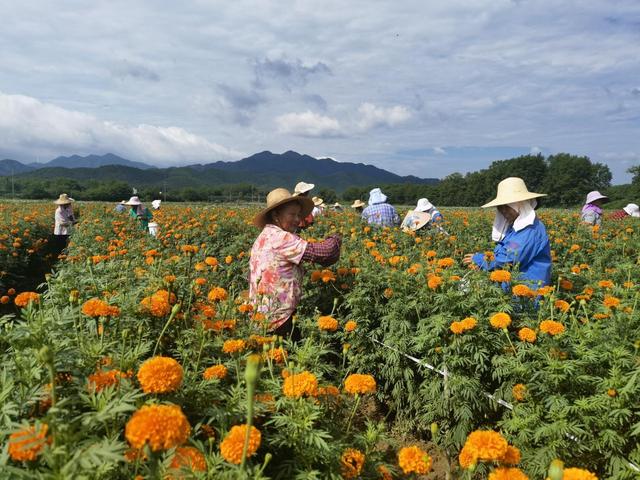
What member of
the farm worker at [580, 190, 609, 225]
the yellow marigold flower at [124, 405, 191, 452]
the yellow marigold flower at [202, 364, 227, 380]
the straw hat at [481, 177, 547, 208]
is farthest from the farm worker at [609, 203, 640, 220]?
the yellow marigold flower at [124, 405, 191, 452]

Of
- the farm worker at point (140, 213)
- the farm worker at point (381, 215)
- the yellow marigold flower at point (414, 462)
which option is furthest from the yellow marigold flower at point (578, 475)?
the farm worker at point (140, 213)

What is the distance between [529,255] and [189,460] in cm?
307

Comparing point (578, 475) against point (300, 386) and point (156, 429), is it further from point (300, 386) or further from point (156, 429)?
point (156, 429)

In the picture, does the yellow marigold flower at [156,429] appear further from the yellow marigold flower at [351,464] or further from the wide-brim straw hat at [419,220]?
the wide-brim straw hat at [419,220]

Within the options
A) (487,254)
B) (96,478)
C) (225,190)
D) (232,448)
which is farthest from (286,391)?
(225,190)

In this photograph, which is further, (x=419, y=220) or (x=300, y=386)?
A: (x=419, y=220)

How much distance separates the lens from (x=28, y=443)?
3.47ft

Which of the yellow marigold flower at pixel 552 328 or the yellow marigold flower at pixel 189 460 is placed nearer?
the yellow marigold flower at pixel 189 460

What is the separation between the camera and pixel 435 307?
117 inches

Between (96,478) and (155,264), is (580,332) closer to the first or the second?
(96,478)

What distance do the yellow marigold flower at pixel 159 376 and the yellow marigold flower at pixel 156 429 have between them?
7.8 inches

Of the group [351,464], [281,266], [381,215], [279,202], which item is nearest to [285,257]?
[281,266]

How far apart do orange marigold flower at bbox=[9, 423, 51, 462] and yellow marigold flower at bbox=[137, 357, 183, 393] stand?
247mm

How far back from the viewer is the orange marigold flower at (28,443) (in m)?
1.04
